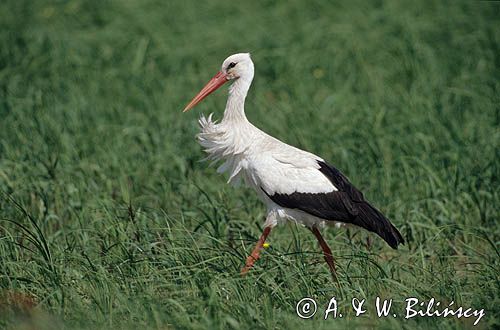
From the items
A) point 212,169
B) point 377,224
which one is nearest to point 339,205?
point 377,224

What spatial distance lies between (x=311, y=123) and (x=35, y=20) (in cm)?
409

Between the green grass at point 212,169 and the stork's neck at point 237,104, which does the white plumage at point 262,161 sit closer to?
the stork's neck at point 237,104

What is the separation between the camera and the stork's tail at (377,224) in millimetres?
5266

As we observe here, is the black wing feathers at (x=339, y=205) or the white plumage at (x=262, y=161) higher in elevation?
the white plumage at (x=262, y=161)

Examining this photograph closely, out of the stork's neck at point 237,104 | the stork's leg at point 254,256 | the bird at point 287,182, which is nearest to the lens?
the stork's leg at point 254,256

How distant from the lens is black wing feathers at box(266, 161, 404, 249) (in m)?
5.34

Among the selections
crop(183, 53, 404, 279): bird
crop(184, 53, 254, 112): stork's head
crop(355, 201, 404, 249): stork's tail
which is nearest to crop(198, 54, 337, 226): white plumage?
crop(183, 53, 404, 279): bird

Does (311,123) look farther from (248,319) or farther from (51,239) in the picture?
(248,319)

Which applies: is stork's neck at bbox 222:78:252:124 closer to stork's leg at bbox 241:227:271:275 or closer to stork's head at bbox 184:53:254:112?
stork's head at bbox 184:53:254:112

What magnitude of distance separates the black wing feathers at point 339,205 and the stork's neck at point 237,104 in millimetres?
577

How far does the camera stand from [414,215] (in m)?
6.33

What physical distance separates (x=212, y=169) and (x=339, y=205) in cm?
213

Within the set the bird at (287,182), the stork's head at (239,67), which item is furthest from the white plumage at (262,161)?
the stork's head at (239,67)

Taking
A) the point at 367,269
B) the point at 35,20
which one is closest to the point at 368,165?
the point at 367,269
